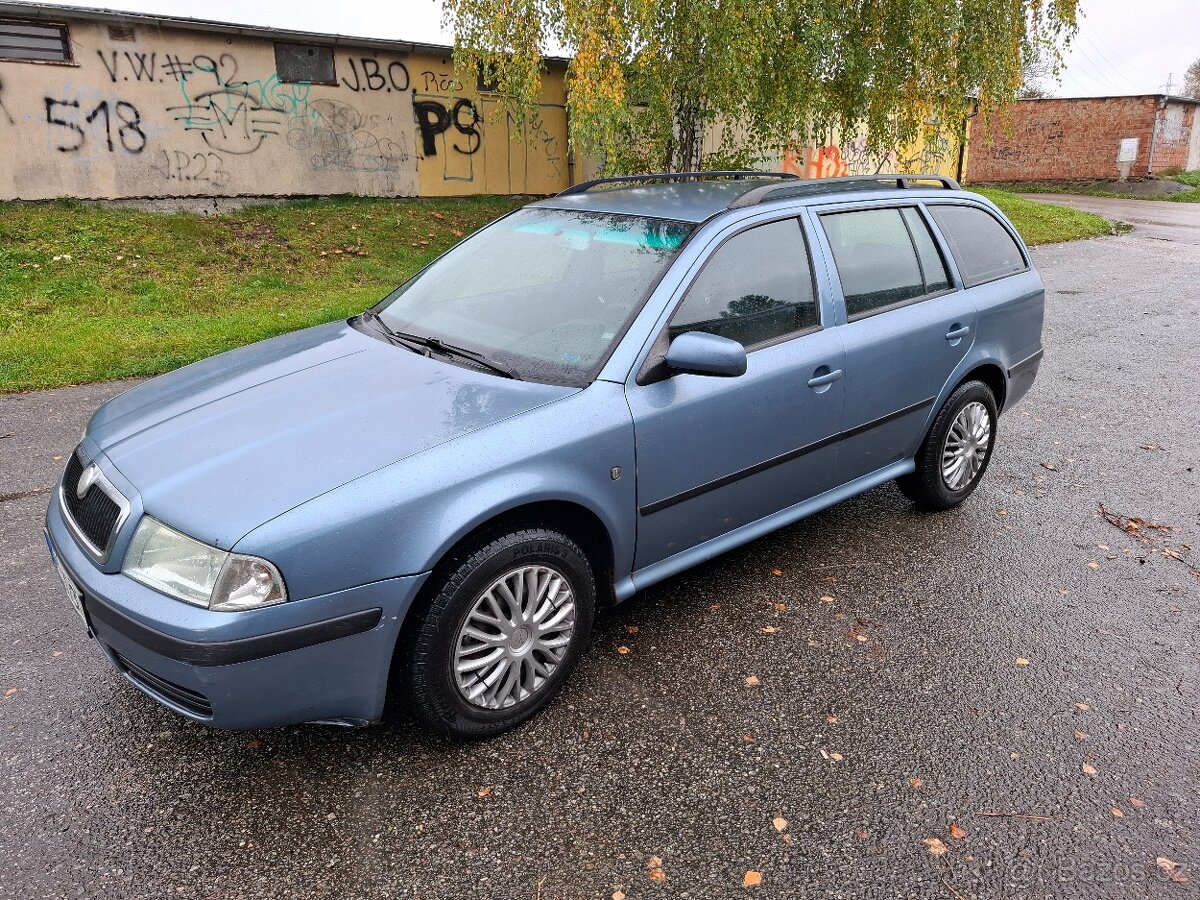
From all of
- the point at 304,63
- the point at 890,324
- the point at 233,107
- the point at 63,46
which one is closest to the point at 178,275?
the point at 233,107

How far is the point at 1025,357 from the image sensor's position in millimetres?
5035

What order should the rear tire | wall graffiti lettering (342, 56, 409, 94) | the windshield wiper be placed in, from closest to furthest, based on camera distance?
the windshield wiper, the rear tire, wall graffiti lettering (342, 56, 409, 94)

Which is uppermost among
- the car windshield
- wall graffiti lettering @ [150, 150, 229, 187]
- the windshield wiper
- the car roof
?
wall graffiti lettering @ [150, 150, 229, 187]

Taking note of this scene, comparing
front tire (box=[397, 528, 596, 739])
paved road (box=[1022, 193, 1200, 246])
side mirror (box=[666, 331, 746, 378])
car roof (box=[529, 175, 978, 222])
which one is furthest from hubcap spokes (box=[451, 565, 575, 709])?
paved road (box=[1022, 193, 1200, 246])

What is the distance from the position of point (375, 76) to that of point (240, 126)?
7.61 feet

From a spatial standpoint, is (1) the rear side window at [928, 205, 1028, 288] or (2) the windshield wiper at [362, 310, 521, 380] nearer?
(2) the windshield wiper at [362, 310, 521, 380]

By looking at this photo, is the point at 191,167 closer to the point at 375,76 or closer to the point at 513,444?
the point at 375,76

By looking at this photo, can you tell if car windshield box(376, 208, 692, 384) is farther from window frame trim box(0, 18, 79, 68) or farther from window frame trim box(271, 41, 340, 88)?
window frame trim box(271, 41, 340, 88)

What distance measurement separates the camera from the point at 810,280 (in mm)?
3830

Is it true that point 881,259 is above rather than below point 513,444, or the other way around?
above

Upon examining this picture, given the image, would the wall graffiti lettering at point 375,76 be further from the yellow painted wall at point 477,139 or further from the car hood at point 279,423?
the car hood at point 279,423

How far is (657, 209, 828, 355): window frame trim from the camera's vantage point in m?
3.33

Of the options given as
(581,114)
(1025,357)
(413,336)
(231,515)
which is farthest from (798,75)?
(231,515)

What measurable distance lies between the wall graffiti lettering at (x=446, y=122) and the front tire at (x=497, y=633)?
44.1 ft
